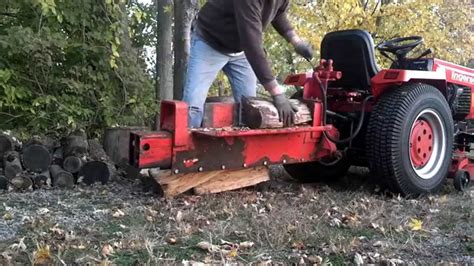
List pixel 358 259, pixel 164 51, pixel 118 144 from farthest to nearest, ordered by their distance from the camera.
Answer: pixel 164 51
pixel 118 144
pixel 358 259

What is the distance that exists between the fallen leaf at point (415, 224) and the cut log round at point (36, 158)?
10.4ft

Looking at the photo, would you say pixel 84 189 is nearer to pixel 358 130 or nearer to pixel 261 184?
pixel 261 184

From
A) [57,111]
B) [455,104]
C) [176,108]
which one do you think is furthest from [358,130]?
[57,111]

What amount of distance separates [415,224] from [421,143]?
1471 mm

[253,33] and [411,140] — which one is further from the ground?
[253,33]

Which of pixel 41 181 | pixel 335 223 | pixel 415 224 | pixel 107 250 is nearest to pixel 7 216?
pixel 107 250

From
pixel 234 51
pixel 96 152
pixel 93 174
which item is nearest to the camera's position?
pixel 234 51

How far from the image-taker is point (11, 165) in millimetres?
4918

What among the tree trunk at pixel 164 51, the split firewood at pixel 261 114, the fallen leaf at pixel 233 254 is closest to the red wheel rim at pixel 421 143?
the split firewood at pixel 261 114

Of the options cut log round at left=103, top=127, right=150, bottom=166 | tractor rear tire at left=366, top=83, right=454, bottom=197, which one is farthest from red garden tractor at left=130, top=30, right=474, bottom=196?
cut log round at left=103, top=127, right=150, bottom=166

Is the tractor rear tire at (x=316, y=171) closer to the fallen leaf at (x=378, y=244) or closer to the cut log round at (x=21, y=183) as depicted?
the fallen leaf at (x=378, y=244)

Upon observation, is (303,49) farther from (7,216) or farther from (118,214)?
(7,216)

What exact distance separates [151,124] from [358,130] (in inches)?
160

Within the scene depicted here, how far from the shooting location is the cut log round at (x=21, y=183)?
481 centimetres
